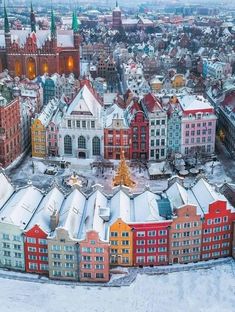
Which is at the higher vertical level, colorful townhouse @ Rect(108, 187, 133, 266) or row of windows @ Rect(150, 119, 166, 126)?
row of windows @ Rect(150, 119, 166, 126)

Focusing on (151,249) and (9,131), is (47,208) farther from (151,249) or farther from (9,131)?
(9,131)

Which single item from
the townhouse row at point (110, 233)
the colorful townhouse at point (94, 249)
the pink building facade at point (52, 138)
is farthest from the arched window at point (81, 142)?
the colorful townhouse at point (94, 249)

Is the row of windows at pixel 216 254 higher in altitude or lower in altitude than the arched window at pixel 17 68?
lower

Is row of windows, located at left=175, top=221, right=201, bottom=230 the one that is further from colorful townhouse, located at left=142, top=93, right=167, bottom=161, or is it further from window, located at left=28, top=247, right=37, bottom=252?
colorful townhouse, located at left=142, top=93, right=167, bottom=161

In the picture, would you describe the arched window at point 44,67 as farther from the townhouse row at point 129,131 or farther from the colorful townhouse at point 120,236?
the colorful townhouse at point 120,236

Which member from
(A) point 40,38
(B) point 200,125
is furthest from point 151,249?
(A) point 40,38

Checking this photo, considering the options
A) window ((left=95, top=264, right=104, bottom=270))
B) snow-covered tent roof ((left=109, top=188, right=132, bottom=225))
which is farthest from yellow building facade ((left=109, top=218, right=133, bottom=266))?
window ((left=95, top=264, right=104, bottom=270))

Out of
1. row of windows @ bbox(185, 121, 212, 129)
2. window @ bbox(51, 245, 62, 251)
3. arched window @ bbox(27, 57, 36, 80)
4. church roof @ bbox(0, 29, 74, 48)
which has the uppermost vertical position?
church roof @ bbox(0, 29, 74, 48)
